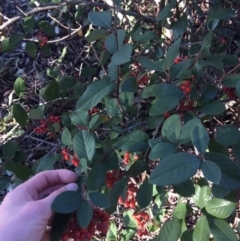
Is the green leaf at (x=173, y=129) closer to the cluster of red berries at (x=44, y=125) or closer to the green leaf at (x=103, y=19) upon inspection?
the green leaf at (x=103, y=19)

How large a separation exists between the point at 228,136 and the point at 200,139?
176mm

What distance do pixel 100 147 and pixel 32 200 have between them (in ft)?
0.76

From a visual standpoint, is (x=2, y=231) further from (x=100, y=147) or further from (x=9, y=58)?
(x=9, y=58)

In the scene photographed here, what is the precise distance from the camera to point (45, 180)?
1.20m

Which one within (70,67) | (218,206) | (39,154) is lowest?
(39,154)

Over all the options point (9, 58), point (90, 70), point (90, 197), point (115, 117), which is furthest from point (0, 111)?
point (90, 197)

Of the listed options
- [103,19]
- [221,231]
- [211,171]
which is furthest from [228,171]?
[103,19]

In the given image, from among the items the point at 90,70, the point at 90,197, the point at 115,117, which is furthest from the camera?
the point at 90,70

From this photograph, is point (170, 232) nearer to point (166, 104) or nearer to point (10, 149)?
point (166, 104)

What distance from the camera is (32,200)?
1.11m

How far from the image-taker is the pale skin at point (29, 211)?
3.37 feet

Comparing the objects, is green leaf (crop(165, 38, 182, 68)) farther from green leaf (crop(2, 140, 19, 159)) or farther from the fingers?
green leaf (crop(2, 140, 19, 159))

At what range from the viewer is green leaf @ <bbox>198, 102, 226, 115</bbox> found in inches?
43.5

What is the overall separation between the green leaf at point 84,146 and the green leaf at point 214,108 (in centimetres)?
30
